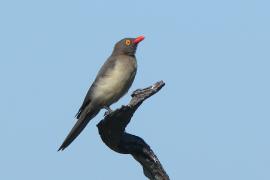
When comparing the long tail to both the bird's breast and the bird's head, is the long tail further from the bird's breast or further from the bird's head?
the bird's head

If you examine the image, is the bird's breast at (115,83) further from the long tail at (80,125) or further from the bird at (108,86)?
the long tail at (80,125)

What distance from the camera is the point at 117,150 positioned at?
20.0 feet

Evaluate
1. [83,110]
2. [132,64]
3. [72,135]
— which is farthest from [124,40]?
[72,135]

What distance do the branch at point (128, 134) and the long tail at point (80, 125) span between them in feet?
6.99

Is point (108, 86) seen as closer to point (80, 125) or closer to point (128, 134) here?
point (80, 125)

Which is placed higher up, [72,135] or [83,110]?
[83,110]

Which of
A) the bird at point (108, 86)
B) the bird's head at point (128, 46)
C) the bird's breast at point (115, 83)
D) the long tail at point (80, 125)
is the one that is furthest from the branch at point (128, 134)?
the bird's head at point (128, 46)

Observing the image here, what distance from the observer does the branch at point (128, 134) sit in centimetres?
595

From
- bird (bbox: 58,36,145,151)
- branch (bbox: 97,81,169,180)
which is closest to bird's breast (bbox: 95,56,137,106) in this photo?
bird (bbox: 58,36,145,151)

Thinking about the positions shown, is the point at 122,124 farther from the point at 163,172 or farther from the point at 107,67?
the point at 107,67

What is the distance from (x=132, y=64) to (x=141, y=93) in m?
3.86

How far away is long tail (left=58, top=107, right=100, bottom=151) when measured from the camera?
834cm

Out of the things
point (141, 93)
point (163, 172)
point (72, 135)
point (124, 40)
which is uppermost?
point (124, 40)

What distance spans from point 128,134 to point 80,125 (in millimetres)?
3227
